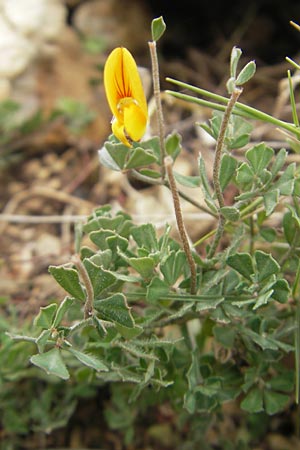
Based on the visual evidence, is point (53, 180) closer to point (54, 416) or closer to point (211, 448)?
point (54, 416)

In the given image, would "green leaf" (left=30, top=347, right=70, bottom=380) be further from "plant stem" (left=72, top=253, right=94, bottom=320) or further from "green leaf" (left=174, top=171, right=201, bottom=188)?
"green leaf" (left=174, top=171, right=201, bottom=188)

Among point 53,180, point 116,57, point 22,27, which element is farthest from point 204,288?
point 22,27

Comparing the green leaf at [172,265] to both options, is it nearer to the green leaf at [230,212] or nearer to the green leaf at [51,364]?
the green leaf at [230,212]

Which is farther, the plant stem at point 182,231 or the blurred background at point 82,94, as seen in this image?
the blurred background at point 82,94

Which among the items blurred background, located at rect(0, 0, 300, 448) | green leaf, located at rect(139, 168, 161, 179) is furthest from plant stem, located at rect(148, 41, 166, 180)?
blurred background, located at rect(0, 0, 300, 448)

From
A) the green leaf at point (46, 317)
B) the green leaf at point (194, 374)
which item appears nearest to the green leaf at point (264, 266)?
the green leaf at point (194, 374)

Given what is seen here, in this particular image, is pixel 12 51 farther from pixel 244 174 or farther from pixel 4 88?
pixel 244 174
